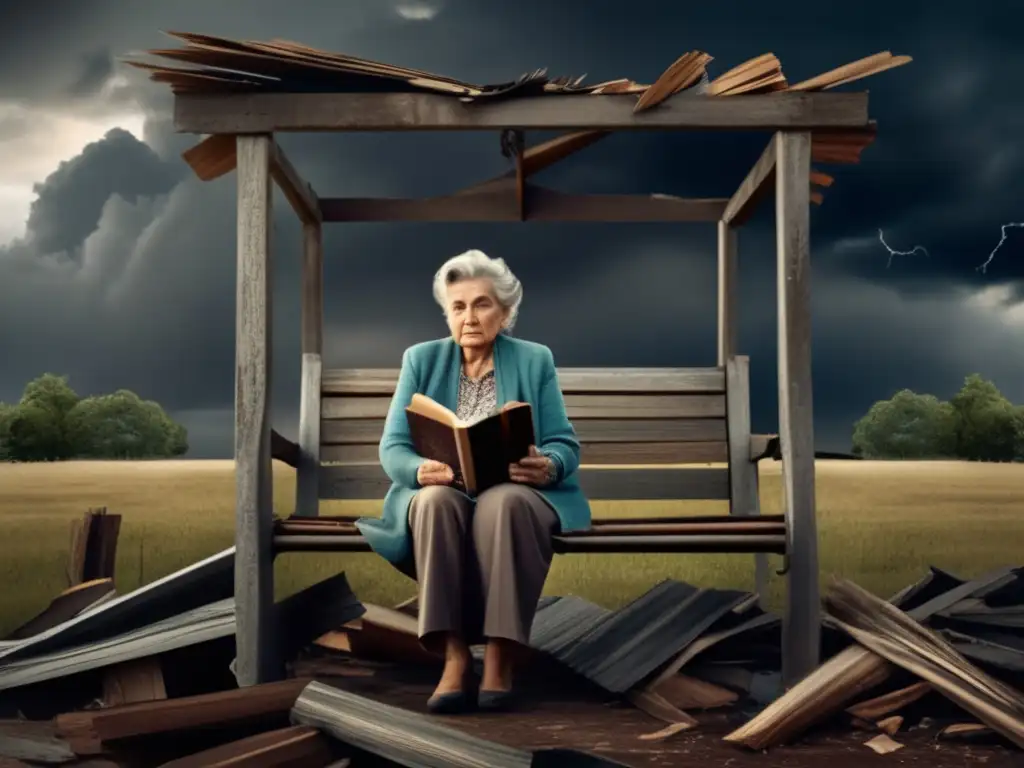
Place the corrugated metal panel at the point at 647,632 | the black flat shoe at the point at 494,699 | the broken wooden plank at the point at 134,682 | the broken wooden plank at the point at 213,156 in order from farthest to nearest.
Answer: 1. the broken wooden plank at the point at 213,156
2. the corrugated metal panel at the point at 647,632
3. the broken wooden plank at the point at 134,682
4. the black flat shoe at the point at 494,699

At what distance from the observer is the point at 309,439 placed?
6.38 meters

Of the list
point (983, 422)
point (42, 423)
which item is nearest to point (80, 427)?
Result: point (42, 423)

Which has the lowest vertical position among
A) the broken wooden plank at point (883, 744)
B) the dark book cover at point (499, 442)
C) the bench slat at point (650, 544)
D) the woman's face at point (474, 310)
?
the broken wooden plank at point (883, 744)

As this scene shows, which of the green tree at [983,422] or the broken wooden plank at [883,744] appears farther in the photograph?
the green tree at [983,422]

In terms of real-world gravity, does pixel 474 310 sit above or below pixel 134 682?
above

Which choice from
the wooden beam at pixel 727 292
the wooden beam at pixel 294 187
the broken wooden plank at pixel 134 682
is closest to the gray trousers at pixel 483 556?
the broken wooden plank at pixel 134 682

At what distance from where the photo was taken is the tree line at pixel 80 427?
2273 cm

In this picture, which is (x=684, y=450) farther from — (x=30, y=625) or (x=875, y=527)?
(x=875, y=527)

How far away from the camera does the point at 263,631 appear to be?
16.4 ft

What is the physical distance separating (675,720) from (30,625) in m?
3.50

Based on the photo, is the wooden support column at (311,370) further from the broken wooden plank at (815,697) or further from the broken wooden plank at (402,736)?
the broken wooden plank at (815,697)

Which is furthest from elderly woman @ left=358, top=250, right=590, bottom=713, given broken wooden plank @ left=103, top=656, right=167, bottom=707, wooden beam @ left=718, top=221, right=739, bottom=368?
wooden beam @ left=718, top=221, right=739, bottom=368

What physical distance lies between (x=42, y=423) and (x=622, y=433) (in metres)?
21.0

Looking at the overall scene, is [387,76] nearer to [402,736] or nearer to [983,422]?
[402,736]
